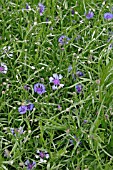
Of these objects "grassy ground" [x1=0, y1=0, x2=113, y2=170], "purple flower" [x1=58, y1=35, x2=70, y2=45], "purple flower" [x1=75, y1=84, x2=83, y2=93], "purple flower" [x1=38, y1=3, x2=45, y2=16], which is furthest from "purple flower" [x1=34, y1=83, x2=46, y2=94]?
"purple flower" [x1=38, y1=3, x2=45, y2=16]

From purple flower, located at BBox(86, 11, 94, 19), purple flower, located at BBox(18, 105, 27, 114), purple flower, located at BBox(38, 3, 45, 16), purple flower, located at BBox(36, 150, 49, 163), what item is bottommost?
purple flower, located at BBox(36, 150, 49, 163)

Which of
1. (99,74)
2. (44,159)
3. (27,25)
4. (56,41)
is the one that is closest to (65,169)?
(44,159)

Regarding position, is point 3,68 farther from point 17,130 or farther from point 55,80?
point 17,130

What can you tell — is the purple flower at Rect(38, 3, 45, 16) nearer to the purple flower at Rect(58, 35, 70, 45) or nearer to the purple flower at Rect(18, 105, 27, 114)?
the purple flower at Rect(58, 35, 70, 45)

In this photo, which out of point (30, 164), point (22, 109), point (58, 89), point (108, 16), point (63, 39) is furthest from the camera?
point (108, 16)

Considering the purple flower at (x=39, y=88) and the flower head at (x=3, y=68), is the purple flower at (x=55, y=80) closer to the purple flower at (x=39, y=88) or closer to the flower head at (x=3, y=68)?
the purple flower at (x=39, y=88)

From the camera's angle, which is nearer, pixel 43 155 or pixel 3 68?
pixel 43 155

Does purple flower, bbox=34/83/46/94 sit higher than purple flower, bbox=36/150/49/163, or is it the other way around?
purple flower, bbox=34/83/46/94

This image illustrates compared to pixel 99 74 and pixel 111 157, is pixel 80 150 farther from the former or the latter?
pixel 99 74

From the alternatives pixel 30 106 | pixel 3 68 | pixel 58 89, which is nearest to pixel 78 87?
pixel 58 89

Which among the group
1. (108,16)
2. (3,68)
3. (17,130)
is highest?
(108,16)
